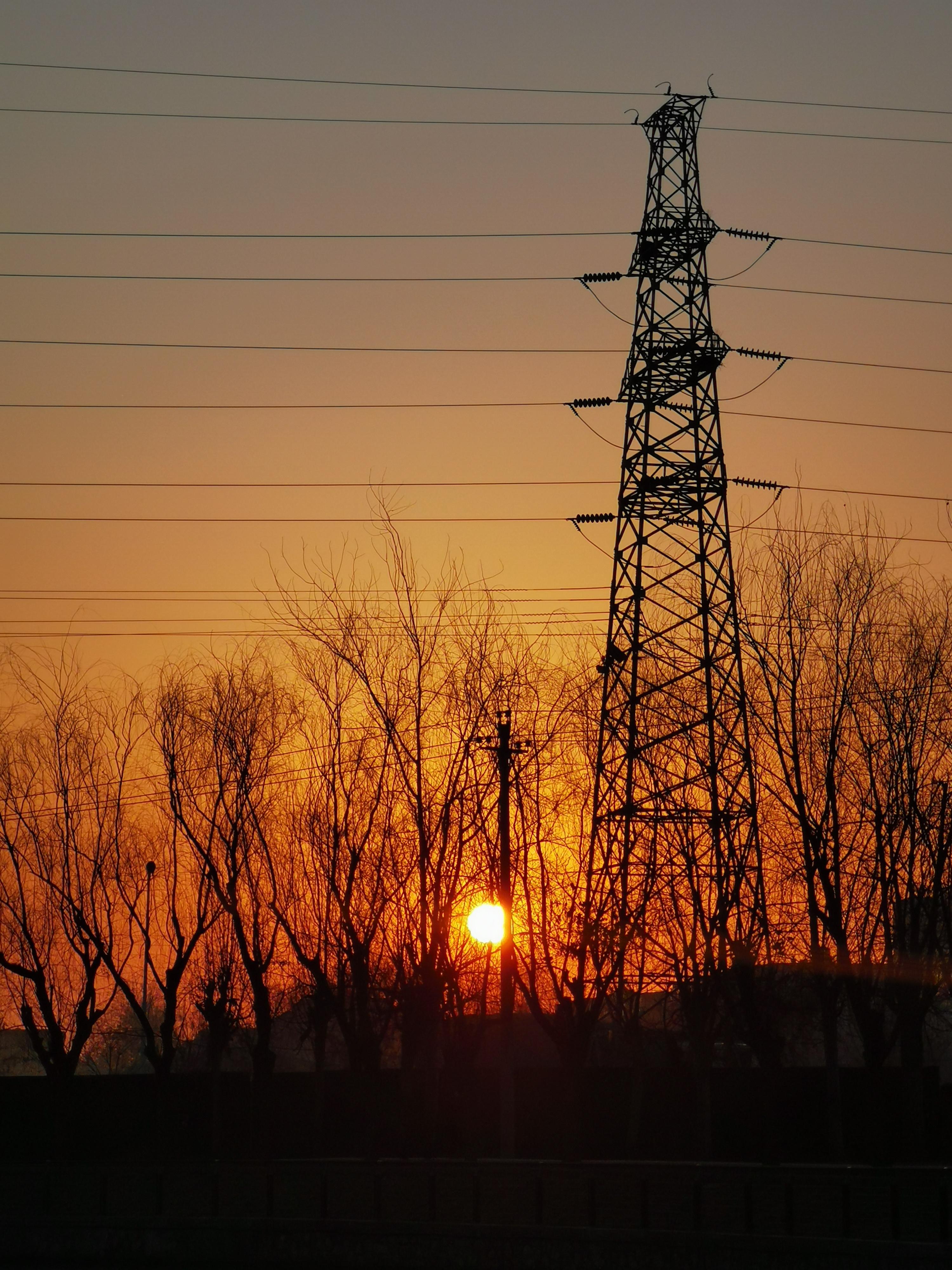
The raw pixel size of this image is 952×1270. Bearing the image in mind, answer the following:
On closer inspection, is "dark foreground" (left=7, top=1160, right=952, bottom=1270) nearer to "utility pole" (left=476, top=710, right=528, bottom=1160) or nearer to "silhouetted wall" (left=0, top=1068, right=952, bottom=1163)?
"utility pole" (left=476, top=710, right=528, bottom=1160)

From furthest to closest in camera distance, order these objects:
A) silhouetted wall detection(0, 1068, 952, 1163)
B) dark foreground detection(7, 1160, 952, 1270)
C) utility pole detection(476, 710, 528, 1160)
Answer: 1. silhouetted wall detection(0, 1068, 952, 1163)
2. utility pole detection(476, 710, 528, 1160)
3. dark foreground detection(7, 1160, 952, 1270)

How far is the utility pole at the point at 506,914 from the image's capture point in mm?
29844

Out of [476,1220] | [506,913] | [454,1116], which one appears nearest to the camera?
[476,1220]

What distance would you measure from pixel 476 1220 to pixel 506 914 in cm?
1181

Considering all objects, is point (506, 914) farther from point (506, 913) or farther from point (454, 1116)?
point (454, 1116)

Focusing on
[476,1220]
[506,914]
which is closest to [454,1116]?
[506,914]

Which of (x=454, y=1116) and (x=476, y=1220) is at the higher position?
(x=454, y=1116)

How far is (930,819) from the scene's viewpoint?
29.1m

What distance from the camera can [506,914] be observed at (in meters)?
30.4

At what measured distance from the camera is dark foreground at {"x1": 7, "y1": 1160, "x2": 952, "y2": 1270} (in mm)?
16516

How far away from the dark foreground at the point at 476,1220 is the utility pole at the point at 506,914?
17.6 feet

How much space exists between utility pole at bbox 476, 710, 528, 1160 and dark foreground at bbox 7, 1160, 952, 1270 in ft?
17.6

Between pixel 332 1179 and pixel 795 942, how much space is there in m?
12.2

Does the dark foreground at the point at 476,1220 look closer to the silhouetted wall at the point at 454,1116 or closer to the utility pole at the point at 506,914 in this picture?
the utility pole at the point at 506,914
